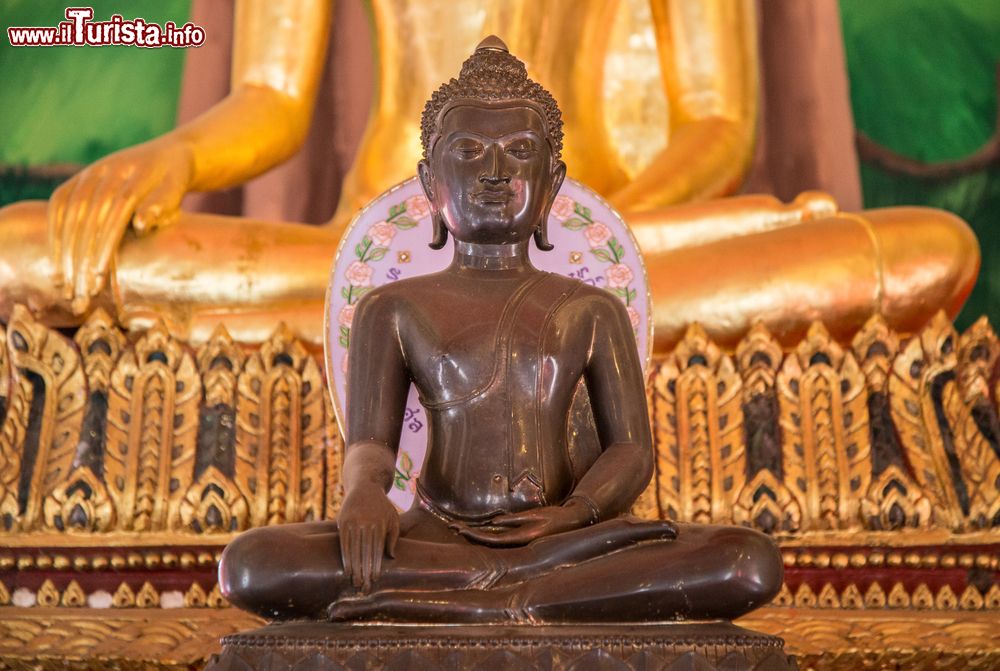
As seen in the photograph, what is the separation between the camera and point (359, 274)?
2.58 meters

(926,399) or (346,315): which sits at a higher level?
(346,315)

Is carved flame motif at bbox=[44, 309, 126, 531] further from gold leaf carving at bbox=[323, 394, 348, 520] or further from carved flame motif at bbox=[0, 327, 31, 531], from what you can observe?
gold leaf carving at bbox=[323, 394, 348, 520]

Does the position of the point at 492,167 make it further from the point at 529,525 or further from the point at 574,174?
the point at 574,174

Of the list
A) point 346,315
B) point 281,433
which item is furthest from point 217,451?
point 346,315

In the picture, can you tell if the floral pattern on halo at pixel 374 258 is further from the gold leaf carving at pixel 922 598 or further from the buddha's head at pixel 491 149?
the gold leaf carving at pixel 922 598

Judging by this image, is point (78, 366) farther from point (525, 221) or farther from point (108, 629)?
point (525, 221)

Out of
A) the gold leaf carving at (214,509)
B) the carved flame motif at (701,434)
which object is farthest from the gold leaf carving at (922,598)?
the gold leaf carving at (214,509)

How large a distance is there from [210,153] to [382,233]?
3.77 feet

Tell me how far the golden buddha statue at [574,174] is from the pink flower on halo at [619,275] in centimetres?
54

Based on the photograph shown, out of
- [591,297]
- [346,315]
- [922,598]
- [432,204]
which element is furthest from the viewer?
[922,598]

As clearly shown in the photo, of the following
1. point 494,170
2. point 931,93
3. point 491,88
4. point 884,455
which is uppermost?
point 931,93

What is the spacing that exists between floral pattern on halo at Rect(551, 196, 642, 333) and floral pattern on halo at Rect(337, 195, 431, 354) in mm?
242

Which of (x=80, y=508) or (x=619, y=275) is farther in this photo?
(x=80, y=508)

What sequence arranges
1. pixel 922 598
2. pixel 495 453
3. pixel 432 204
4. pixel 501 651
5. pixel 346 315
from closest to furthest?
pixel 501 651, pixel 495 453, pixel 432 204, pixel 346 315, pixel 922 598
